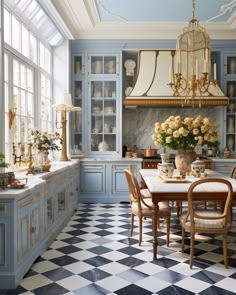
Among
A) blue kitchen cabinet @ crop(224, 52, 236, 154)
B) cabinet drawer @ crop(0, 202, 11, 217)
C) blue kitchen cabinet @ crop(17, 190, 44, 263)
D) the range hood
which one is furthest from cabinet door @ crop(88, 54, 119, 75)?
cabinet drawer @ crop(0, 202, 11, 217)

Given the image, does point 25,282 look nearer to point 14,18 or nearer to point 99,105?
point 14,18

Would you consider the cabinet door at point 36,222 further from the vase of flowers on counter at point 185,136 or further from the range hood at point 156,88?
the range hood at point 156,88

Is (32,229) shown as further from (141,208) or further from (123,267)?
(141,208)

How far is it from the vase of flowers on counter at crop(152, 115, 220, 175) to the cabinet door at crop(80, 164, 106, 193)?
2.44 metres

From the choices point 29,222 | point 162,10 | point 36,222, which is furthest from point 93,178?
point 29,222

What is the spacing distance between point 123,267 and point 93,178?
3.33 meters

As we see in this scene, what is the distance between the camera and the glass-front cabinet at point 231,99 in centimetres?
677

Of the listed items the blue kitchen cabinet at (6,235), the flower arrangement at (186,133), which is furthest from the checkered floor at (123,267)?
the flower arrangement at (186,133)

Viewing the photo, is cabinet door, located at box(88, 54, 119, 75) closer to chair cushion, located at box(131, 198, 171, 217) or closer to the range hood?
the range hood

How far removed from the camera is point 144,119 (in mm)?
7250

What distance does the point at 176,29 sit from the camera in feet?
21.6

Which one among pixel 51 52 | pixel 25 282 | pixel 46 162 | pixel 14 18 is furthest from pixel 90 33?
pixel 25 282

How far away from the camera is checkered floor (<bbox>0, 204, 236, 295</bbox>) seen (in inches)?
115

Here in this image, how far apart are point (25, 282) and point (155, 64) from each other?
15.1 feet
